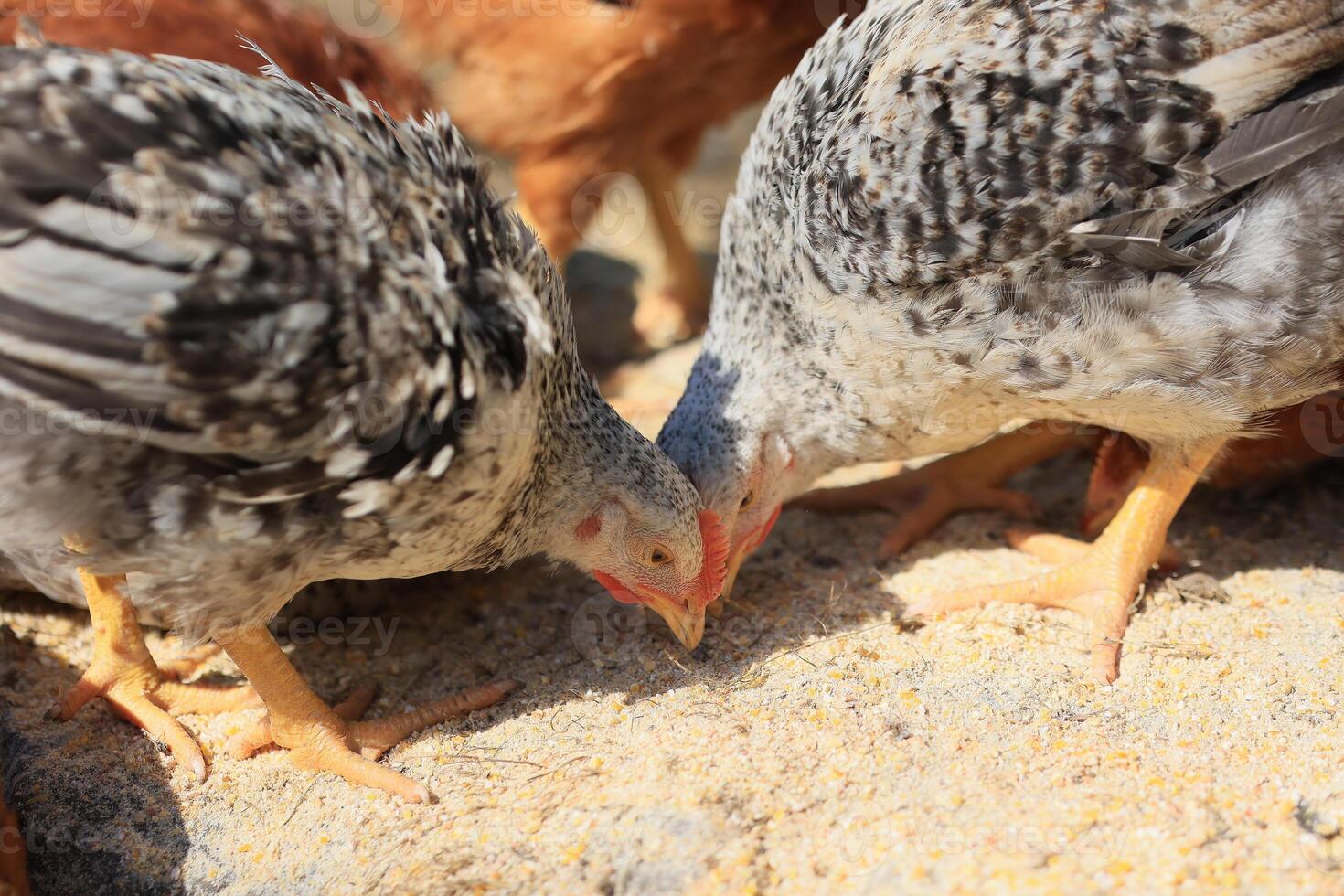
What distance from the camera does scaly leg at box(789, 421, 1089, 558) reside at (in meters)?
4.02

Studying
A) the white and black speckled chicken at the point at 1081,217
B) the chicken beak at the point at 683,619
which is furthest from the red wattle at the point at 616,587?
the white and black speckled chicken at the point at 1081,217

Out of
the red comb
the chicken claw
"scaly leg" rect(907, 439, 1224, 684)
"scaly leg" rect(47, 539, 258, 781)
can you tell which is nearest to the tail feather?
"scaly leg" rect(907, 439, 1224, 684)

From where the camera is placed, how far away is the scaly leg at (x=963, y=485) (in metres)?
4.02

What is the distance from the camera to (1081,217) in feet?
9.17

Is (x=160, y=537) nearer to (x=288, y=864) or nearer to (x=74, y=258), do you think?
(x=74, y=258)

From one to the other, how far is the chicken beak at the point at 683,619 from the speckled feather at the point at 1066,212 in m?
0.94

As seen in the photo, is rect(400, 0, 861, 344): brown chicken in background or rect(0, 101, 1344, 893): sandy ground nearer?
rect(0, 101, 1344, 893): sandy ground

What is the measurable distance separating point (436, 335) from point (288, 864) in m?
1.42

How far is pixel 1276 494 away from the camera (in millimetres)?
4043

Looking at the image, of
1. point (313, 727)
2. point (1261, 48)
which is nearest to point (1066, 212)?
point (1261, 48)

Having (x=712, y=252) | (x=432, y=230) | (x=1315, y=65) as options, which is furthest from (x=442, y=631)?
(x=712, y=252)

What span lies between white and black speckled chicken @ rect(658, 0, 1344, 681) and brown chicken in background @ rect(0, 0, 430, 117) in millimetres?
1713

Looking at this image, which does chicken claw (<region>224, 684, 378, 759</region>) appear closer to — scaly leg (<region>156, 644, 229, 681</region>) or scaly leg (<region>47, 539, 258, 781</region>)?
scaly leg (<region>47, 539, 258, 781</region>)

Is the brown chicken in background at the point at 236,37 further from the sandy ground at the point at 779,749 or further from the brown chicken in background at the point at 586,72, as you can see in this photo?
the sandy ground at the point at 779,749
